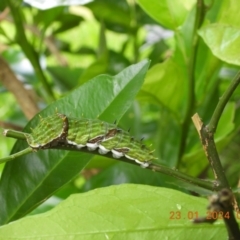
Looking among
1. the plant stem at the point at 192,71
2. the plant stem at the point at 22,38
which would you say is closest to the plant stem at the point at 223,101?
the plant stem at the point at 192,71

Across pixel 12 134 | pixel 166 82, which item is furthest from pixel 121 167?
pixel 12 134

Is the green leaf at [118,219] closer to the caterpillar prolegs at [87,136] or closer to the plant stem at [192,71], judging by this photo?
the caterpillar prolegs at [87,136]

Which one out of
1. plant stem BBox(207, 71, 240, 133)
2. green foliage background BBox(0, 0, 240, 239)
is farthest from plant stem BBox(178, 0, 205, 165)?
plant stem BBox(207, 71, 240, 133)

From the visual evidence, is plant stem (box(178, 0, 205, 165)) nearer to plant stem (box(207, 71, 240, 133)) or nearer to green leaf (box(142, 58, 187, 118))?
green leaf (box(142, 58, 187, 118))

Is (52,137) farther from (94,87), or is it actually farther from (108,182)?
(108,182)

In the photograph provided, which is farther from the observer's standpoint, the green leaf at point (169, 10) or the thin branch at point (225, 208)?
the green leaf at point (169, 10)

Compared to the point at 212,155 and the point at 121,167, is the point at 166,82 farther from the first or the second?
the point at 212,155

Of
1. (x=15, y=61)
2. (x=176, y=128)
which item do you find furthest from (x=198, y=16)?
(x=15, y=61)
